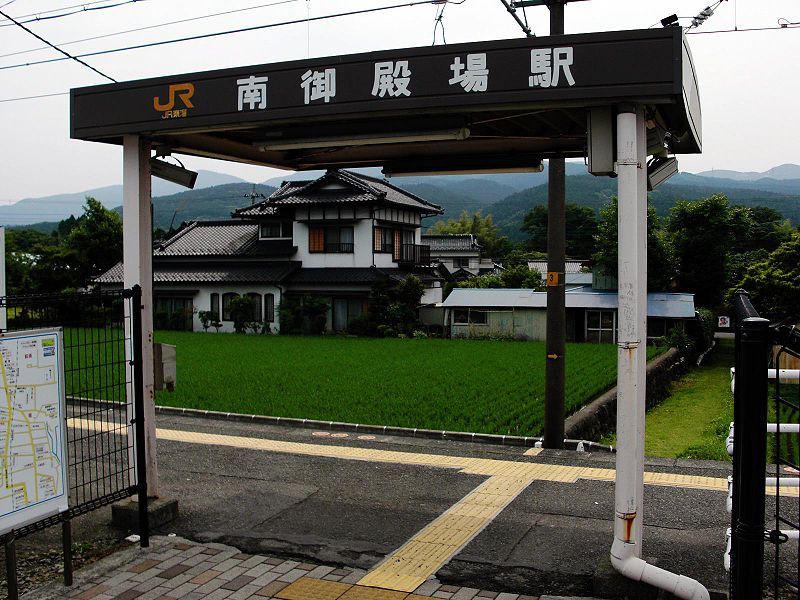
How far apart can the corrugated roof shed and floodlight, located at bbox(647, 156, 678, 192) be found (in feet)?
67.6

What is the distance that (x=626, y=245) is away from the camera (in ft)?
15.1

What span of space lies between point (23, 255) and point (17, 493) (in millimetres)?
37886

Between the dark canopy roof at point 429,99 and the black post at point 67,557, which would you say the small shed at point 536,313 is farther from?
the black post at point 67,557

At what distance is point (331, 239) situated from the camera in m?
31.6

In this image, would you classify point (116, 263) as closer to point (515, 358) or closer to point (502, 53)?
point (515, 358)

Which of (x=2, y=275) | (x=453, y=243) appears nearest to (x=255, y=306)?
(x=2, y=275)

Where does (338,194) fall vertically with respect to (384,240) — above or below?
above

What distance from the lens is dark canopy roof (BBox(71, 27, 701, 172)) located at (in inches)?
175

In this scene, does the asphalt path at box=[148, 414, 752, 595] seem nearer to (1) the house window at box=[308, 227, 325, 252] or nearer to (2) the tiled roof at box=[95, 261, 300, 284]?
(2) the tiled roof at box=[95, 261, 300, 284]

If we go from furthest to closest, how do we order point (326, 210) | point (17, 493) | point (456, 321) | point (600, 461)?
point (326, 210), point (456, 321), point (600, 461), point (17, 493)

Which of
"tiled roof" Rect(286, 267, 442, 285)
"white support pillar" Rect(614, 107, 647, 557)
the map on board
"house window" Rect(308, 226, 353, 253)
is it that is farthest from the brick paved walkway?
"house window" Rect(308, 226, 353, 253)

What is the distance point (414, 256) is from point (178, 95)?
28.2m

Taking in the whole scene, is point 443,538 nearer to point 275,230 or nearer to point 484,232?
point 275,230

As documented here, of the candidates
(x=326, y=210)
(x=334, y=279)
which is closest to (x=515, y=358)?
(x=334, y=279)
